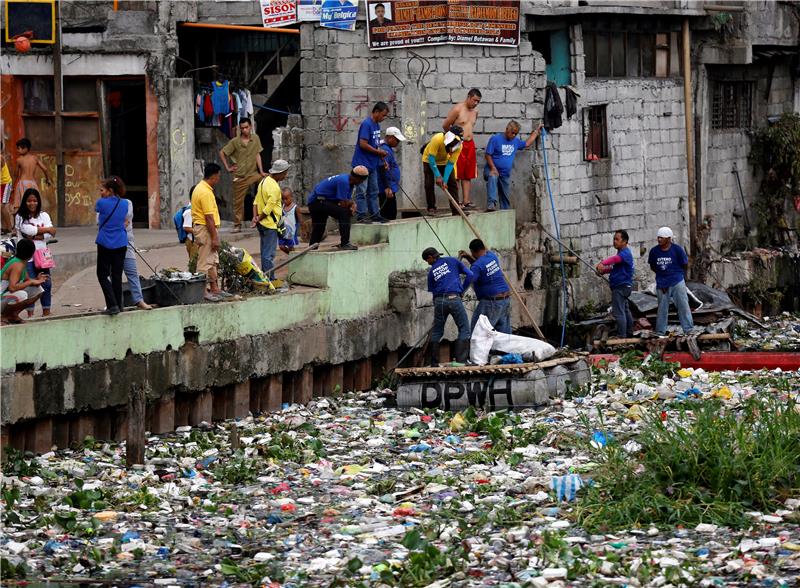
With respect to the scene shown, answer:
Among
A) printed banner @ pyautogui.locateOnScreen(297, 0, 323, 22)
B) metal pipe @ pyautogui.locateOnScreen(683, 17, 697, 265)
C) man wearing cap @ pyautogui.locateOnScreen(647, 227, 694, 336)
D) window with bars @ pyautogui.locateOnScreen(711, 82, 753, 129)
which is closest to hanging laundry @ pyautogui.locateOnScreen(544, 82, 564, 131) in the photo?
man wearing cap @ pyautogui.locateOnScreen(647, 227, 694, 336)

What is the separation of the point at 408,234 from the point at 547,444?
5.28 metres

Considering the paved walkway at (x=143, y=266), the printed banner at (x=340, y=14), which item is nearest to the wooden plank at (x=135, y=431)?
the paved walkway at (x=143, y=266)

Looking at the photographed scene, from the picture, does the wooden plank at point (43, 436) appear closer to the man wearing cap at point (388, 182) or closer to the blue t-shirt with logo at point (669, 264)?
the man wearing cap at point (388, 182)

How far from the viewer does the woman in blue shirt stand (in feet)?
54.1

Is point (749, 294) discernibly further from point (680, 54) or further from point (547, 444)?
point (547, 444)

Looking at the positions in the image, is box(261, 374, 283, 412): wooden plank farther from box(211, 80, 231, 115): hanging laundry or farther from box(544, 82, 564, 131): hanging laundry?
box(211, 80, 231, 115): hanging laundry

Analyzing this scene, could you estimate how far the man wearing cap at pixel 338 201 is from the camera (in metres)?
20.0

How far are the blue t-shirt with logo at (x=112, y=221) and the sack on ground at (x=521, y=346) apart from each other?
192 inches

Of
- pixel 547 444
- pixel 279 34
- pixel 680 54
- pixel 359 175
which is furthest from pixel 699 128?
pixel 547 444

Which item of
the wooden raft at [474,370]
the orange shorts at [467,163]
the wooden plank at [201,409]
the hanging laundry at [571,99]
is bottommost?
the wooden plank at [201,409]

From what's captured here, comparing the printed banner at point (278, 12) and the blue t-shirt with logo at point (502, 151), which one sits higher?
the printed banner at point (278, 12)

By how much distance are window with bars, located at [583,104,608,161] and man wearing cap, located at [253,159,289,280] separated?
624cm

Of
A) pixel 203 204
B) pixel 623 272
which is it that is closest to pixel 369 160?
pixel 623 272

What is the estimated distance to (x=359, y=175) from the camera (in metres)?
20.1
